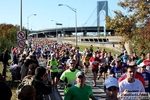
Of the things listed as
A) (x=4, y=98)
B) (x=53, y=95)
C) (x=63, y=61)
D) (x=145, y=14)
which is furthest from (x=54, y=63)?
(x=145, y=14)

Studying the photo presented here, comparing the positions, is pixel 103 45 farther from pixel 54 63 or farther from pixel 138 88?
pixel 138 88

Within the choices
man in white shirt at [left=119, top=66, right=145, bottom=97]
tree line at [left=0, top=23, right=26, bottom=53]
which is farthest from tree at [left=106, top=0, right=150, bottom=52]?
man in white shirt at [left=119, top=66, right=145, bottom=97]

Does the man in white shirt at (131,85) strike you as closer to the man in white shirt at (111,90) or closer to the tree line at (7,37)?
the man in white shirt at (111,90)

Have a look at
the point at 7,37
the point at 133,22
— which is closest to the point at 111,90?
the point at 133,22

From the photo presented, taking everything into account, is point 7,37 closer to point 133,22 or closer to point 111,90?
point 133,22

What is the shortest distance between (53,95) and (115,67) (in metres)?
2.66

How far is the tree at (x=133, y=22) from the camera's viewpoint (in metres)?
28.7

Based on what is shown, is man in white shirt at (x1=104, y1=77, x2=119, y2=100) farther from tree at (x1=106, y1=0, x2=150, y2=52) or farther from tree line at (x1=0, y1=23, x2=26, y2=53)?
tree line at (x1=0, y1=23, x2=26, y2=53)

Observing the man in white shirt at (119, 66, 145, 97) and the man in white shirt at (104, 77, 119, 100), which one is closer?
the man in white shirt at (104, 77, 119, 100)

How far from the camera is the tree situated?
28.7m

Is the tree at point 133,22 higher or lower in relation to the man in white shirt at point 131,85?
higher

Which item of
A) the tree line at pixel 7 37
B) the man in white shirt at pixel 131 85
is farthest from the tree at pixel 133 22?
the man in white shirt at pixel 131 85

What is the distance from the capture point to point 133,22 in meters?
31.0

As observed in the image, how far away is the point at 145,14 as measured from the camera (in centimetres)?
2898
